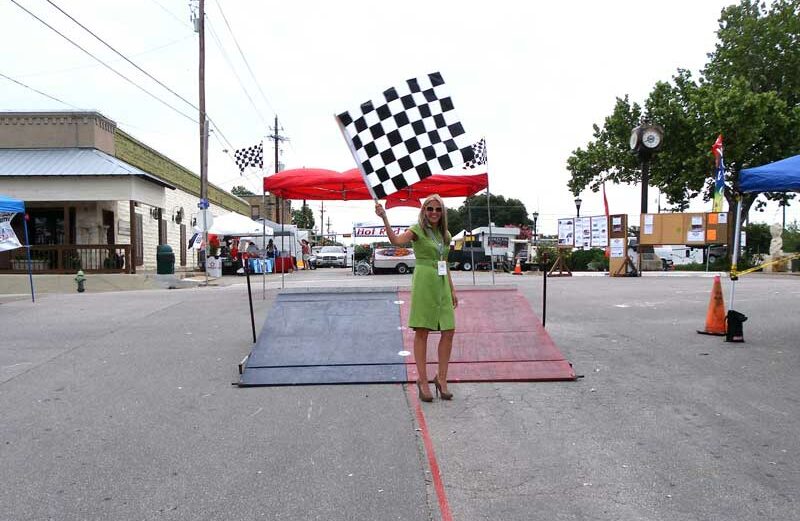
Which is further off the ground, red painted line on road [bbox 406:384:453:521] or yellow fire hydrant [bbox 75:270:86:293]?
yellow fire hydrant [bbox 75:270:86:293]

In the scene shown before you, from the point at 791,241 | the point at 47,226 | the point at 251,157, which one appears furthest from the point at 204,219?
the point at 791,241

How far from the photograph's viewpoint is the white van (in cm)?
2638

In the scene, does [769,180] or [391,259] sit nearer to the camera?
[769,180]

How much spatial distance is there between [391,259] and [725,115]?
58.0ft

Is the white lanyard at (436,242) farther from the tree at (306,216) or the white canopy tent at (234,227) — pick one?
the tree at (306,216)

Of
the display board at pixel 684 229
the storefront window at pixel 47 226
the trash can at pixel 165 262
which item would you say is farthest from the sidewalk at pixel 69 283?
the display board at pixel 684 229

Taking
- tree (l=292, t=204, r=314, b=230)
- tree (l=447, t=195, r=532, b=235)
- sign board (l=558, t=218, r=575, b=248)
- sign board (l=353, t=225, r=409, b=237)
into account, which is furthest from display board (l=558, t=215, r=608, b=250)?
tree (l=292, t=204, r=314, b=230)

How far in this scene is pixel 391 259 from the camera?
26391mm

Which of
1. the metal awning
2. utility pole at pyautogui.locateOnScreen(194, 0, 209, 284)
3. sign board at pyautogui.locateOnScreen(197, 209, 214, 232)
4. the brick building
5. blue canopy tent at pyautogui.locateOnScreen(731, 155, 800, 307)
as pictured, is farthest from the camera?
utility pole at pyautogui.locateOnScreen(194, 0, 209, 284)

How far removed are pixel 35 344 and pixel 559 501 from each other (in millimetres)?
7500

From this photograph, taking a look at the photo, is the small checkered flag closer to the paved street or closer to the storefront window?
the paved street

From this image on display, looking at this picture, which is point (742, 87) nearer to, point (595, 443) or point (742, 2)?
point (742, 2)

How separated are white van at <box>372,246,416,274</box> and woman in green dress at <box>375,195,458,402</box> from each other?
69.2 feet

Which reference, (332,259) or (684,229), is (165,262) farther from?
(332,259)
